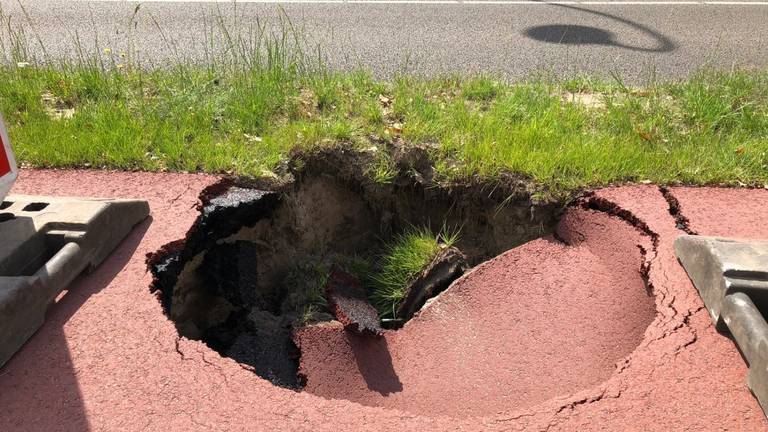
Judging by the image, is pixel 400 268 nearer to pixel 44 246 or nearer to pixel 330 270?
pixel 330 270

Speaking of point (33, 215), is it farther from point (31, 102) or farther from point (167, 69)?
point (167, 69)

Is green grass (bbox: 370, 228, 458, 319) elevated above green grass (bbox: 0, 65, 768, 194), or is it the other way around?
green grass (bbox: 0, 65, 768, 194)

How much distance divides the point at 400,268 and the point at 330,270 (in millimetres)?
457

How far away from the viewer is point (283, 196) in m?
4.54

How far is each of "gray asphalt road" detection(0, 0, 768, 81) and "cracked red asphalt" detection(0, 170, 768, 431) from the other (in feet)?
10.9

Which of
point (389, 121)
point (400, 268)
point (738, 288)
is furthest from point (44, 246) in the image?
point (738, 288)

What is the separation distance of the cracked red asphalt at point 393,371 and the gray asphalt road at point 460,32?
3317 mm

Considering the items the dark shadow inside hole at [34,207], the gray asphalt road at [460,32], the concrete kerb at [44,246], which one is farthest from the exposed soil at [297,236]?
the gray asphalt road at [460,32]

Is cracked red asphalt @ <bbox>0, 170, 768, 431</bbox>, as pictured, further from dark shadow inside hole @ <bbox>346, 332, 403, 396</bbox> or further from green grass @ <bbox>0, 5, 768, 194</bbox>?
green grass @ <bbox>0, 5, 768, 194</bbox>

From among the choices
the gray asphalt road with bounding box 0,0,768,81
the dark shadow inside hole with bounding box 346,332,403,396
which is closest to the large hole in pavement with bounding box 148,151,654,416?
the dark shadow inside hole with bounding box 346,332,403,396

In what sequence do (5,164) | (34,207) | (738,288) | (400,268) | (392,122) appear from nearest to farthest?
(738,288) → (5,164) → (34,207) → (400,268) → (392,122)

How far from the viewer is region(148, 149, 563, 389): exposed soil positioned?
163 inches

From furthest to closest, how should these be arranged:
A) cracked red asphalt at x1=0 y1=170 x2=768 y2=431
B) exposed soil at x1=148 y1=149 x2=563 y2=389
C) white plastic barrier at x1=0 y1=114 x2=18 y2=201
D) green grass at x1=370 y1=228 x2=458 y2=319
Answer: green grass at x1=370 y1=228 x2=458 y2=319
exposed soil at x1=148 y1=149 x2=563 y2=389
white plastic barrier at x1=0 y1=114 x2=18 y2=201
cracked red asphalt at x1=0 y1=170 x2=768 y2=431

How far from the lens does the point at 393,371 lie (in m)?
3.81
